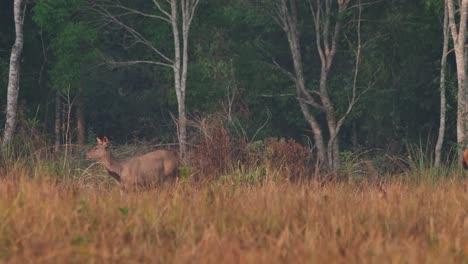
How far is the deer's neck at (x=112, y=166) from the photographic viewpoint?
659 inches

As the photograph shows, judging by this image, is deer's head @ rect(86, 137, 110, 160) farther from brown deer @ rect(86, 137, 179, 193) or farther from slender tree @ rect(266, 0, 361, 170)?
slender tree @ rect(266, 0, 361, 170)

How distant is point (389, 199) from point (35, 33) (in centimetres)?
2505

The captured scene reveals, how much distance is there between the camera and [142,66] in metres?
43.2

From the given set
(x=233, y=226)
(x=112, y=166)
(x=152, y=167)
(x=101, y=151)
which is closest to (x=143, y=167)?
(x=152, y=167)

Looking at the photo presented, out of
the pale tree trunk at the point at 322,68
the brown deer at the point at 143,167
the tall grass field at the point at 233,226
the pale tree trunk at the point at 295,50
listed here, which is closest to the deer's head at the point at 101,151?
the brown deer at the point at 143,167

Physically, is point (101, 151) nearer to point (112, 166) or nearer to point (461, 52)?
point (112, 166)

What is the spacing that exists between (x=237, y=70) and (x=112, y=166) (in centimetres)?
2153

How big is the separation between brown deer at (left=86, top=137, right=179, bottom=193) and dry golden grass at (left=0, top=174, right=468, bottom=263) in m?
4.78

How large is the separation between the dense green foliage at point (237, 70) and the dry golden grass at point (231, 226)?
2077 centimetres

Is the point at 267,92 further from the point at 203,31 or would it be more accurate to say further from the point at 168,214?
the point at 168,214

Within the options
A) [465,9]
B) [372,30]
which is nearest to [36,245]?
[465,9]

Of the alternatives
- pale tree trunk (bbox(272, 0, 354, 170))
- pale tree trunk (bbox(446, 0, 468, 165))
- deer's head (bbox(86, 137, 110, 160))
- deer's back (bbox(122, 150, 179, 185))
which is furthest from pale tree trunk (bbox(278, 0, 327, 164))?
deer's back (bbox(122, 150, 179, 185))

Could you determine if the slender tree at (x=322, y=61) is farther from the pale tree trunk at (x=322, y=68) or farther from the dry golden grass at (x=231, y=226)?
the dry golden grass at (x=231, y=226)

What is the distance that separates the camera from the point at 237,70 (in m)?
38.2
